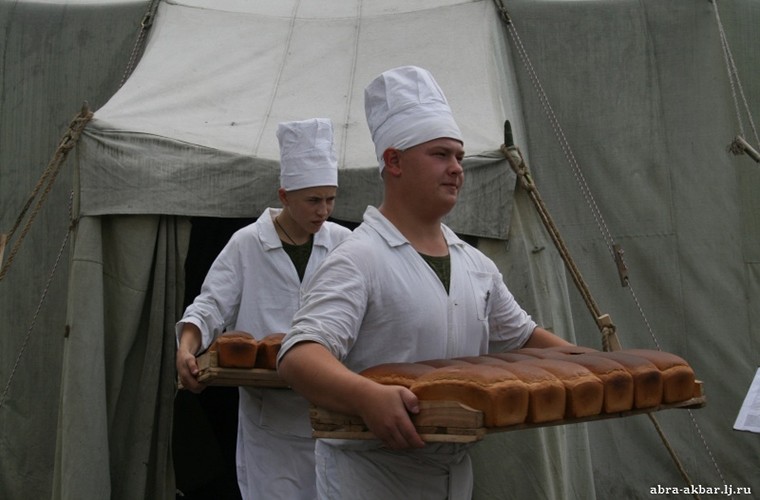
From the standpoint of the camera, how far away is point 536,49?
5879 mm

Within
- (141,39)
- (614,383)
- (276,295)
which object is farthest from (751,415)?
(141,39)

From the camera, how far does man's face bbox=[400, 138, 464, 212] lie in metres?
2.57

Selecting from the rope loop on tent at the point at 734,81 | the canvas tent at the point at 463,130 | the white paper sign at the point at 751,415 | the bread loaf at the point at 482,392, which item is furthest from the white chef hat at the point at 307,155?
the rope loop on tent at the point at 734,81

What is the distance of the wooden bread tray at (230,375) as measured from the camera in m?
3.58

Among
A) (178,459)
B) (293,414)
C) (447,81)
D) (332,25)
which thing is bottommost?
(178,459)

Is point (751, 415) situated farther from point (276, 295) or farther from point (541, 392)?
point (276, 295)

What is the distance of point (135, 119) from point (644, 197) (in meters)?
2.48

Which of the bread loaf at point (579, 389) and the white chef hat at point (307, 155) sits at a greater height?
the white chef hat at point (307, 155)

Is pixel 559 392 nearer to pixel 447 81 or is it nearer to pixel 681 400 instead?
pixel 681 400

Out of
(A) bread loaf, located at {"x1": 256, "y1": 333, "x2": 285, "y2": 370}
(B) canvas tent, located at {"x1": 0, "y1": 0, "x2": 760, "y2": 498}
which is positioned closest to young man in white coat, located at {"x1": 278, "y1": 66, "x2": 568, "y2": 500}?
(A) bread loaf, located at {"x1": 256, "y1": 333, "x2": 285, "y2": 370}

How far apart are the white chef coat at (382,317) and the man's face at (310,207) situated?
5.11ft

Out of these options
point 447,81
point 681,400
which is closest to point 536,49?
point 447,81

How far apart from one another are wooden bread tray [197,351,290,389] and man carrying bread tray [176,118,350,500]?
170mm

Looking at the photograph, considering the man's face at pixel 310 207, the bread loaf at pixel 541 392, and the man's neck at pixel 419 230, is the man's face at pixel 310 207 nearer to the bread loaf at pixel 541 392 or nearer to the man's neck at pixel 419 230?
the man's neck at pixel 419 230
